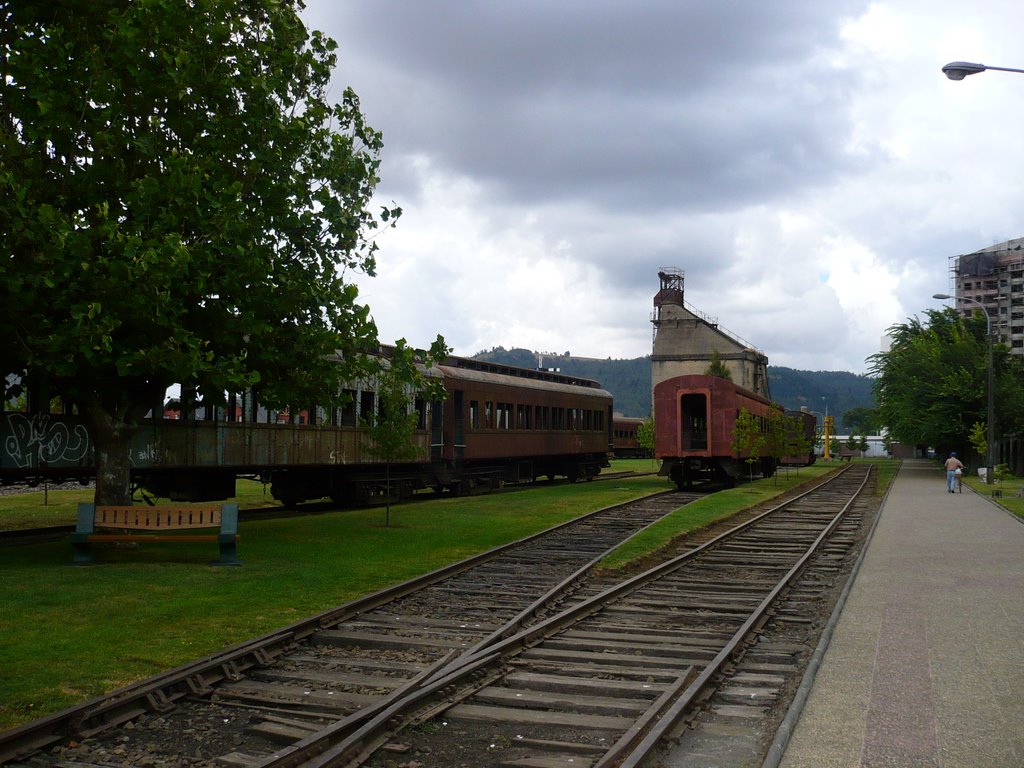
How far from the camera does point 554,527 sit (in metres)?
17.9

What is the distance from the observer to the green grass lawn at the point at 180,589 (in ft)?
24.7

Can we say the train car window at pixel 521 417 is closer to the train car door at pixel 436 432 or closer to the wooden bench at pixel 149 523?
the train car door at pixel 436 432

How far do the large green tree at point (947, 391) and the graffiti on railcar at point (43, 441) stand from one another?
42.0m

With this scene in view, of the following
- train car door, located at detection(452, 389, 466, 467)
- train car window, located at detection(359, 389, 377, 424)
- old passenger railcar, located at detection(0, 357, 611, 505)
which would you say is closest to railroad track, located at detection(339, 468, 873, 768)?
old passenger railcar, located at detection(0, 357, 611, 505)

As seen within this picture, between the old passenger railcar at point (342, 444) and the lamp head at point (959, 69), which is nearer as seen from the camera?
the lamp head at point (959, 69)

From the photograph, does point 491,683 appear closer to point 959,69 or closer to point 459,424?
point 959,69

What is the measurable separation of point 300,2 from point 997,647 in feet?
45.7

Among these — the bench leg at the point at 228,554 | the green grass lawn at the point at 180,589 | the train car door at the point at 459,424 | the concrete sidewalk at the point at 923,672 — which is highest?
the train car door at the point at 459,424

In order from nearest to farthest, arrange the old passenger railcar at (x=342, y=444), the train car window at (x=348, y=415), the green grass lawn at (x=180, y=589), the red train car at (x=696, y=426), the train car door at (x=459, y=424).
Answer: the green grass lawn at (x=180, y=589) < the old passenger railcar at (x=342, y=444) < the train car window at (x=348, y=415) < the train car door at (x=459, y=424) < the red train car at (x=696, y=426)

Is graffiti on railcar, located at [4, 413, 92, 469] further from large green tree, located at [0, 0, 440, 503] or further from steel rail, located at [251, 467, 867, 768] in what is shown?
steel rail, located at [251, 467, 867, 768]

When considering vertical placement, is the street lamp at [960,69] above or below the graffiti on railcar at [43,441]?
above

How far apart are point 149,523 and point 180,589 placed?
2322 mm

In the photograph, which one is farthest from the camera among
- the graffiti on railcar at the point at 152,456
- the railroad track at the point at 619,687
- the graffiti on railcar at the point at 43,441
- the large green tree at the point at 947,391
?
the large green tree at the point at 947,391

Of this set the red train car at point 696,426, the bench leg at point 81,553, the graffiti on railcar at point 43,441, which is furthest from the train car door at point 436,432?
the bench leg at point 81,553
